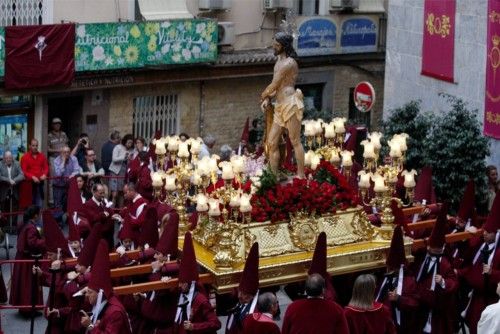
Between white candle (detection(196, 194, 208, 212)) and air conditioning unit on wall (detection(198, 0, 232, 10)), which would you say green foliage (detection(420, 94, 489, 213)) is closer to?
air conditioning unit on wall (detection(198, 0, 232, 10))

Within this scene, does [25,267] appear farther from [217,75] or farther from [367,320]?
[217,75]

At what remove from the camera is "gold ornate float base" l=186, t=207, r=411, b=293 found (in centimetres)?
1656

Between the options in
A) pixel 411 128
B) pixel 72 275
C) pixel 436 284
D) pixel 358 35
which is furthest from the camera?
pixel 358 35

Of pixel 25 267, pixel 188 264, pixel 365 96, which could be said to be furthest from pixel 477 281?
pixel 365 96

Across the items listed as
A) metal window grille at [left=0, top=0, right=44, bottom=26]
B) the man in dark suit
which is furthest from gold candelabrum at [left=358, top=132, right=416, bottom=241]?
metal window grille at [left=0, top=0, right=44, bottom=26]

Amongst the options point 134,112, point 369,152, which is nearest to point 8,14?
point 134,112

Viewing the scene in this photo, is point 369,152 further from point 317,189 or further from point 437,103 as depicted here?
point 437,103

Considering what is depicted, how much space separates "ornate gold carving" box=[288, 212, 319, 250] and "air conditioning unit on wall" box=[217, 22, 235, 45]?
1134 centimetres

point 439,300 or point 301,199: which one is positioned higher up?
point 301,199

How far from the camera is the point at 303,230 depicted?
17.3 metres

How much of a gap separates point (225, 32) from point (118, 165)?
4830mm

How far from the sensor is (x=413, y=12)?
1054 inches

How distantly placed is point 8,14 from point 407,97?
745 centimetres

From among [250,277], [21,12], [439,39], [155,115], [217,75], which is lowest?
[250,277]
